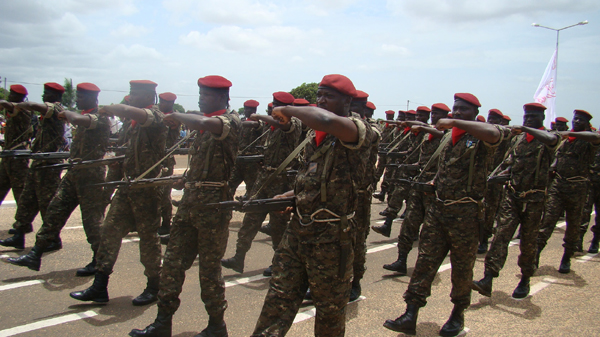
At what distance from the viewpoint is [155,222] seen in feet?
15.7

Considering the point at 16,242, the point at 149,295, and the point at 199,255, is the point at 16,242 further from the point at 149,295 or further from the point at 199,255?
the point at 199,255

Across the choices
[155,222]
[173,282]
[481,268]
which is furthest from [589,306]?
[155,222]

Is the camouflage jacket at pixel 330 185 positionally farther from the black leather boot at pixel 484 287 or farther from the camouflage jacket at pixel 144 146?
the black leather boot at pixel 484 287

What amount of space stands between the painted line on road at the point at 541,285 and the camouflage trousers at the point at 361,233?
7.95 ft

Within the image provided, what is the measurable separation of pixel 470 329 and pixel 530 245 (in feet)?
5.85

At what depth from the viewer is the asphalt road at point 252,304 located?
422 centimetres

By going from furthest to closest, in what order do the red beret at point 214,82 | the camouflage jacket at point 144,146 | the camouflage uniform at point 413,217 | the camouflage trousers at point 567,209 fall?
the camouflage trousers at point 567,209
the camouflage uniform at point 413,217
the camouflage jacket at point 144,146
the red beret at point 214,82

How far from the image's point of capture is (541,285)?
6066mm

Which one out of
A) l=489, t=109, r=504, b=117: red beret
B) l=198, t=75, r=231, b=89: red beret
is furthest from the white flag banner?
l=198, t=75, r=231, b=89: red beret

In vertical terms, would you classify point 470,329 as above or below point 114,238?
A: below

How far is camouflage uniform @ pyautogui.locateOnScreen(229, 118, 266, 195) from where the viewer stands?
7.89 meters

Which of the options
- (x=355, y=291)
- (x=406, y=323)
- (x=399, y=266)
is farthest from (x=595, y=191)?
(x=406, y=323)

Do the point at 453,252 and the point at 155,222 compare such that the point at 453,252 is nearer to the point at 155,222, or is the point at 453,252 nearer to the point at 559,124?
the point at 155,222

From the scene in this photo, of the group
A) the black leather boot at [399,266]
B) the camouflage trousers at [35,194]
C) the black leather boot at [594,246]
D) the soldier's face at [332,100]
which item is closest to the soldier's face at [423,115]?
the black leather boot at [594,246]
